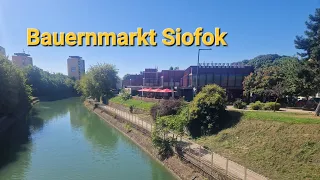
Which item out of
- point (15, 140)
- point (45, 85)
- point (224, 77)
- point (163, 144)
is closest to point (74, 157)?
point (163, 144)

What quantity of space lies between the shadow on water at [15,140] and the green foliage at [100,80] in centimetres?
2330

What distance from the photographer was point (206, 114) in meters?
23.6

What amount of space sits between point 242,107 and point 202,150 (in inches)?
501

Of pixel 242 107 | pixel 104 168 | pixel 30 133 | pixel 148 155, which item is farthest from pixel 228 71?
pixel 30 133

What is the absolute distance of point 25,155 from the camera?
23484 millimetres

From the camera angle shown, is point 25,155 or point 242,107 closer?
point 25,155

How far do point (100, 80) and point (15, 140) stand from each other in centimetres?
3717

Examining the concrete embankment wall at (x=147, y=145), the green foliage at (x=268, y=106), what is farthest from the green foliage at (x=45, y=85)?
the green foliage at (x=268, y=106)

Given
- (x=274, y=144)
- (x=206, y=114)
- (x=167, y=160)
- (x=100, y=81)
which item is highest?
(x=100, y=81)

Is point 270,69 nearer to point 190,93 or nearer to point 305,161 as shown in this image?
point 190,93

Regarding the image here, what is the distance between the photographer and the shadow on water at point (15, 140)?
74.4 feet

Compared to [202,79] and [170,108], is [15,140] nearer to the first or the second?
[170,108]

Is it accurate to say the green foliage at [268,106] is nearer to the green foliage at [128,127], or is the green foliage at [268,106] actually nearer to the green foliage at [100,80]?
the green foliage at [128,127]

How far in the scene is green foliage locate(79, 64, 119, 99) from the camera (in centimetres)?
6503
